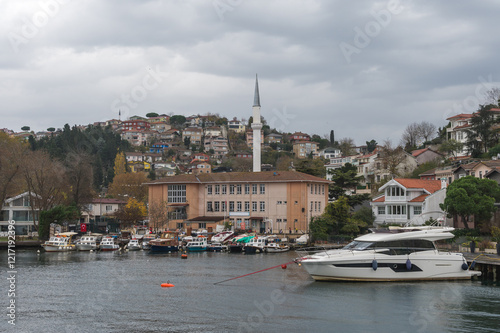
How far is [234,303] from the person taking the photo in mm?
29828

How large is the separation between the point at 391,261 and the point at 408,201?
87.1 ft

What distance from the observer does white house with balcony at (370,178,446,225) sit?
5841 cm

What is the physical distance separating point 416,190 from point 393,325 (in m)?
37.8

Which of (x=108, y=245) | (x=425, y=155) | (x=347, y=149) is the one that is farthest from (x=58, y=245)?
(x=347, y=149)

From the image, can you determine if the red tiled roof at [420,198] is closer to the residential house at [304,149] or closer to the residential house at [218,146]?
the residential house at [304,149]

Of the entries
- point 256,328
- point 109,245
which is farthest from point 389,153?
point 256,328

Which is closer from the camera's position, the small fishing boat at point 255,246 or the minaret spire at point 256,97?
the small fishing boat at point 255,246

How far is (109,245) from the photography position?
203ft

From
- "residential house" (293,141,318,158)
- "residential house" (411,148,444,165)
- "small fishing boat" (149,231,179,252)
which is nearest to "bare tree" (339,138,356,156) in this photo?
"residential house" (293,141,318,158)

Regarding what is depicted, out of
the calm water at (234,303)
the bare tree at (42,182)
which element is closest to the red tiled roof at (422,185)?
the calm water at (234,303)

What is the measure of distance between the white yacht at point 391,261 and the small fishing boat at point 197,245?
25.7 meters

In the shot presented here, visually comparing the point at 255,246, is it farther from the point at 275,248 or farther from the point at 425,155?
the point at 425,155

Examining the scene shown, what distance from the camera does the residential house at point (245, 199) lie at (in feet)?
229

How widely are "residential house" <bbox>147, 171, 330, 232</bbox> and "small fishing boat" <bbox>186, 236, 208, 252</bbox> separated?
33.9ft
